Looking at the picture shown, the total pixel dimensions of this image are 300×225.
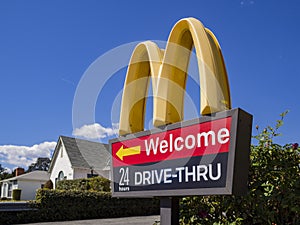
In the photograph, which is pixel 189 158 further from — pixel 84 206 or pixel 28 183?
pixel 28 183

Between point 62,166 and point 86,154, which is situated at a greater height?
point 86,154

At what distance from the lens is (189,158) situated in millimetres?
3785

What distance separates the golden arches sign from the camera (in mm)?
3818

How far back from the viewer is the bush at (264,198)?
410 cm

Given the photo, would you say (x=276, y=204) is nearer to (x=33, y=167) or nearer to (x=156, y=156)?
(x=156, y=156)

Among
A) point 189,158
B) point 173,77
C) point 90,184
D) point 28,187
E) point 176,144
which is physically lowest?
point 28,187

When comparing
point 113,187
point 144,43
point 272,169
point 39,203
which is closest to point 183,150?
point 272,169

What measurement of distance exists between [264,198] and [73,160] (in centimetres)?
2907

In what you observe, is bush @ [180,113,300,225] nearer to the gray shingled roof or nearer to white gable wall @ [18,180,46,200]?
the gray shingled roof

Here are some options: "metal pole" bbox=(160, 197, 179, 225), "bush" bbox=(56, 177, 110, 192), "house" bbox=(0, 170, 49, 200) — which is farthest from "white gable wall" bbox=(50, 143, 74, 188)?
"metal pole" bbox=(160, 197, 179, 225)

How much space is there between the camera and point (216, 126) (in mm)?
3539

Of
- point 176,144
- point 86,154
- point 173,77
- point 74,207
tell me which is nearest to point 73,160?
point 86,154

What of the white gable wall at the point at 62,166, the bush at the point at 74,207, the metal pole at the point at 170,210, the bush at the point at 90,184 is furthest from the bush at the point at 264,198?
the white gable wall at the point at 62,166

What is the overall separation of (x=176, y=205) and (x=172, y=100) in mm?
1267
